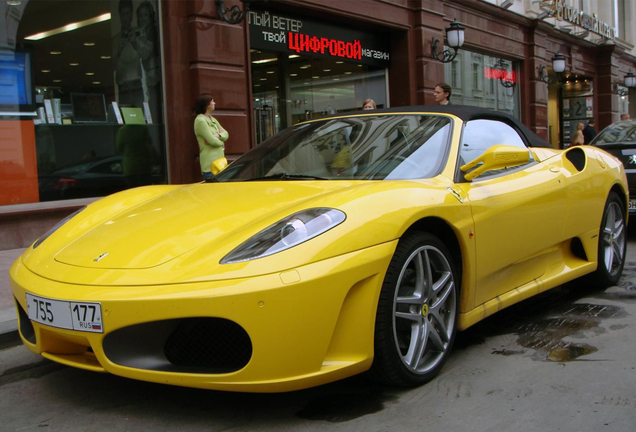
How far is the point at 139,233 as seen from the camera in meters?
2.97

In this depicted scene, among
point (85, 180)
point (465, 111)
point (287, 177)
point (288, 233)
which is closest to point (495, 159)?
point (465, 111)

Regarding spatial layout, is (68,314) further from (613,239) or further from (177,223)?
(613,239)

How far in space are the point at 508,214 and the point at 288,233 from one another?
1.45 m

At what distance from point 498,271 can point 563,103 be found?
22544 mm

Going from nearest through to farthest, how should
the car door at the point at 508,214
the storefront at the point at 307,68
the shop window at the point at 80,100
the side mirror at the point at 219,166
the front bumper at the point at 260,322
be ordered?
1. the front bumper at the point at 260,322
2. the car door at the point at 508,214
3. the side mirror at the point at 219,166
4. the shop window at the point at 80,100
5. the storefront at the point at 307,68

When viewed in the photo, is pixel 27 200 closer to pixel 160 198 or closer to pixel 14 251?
pixel 14 251

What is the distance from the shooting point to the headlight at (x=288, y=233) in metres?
2.54

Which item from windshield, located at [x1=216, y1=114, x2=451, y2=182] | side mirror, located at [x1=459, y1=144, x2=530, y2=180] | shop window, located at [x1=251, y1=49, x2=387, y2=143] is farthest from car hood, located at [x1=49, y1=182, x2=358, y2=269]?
shop window, located at [x1=251, y1=49, x2=387, y2=143]

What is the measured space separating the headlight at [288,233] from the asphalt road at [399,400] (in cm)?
65

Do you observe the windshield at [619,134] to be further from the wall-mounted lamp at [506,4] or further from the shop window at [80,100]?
the wall-mounted lamp at [506,4]

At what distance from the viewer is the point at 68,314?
255 centimetres

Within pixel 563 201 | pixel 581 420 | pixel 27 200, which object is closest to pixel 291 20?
pixel 27 200

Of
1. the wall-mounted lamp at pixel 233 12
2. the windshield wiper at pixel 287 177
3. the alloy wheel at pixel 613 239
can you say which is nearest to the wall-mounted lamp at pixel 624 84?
the wall-mounted lamp at pixel 233 12

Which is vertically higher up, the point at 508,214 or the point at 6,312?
the point at 508,214
